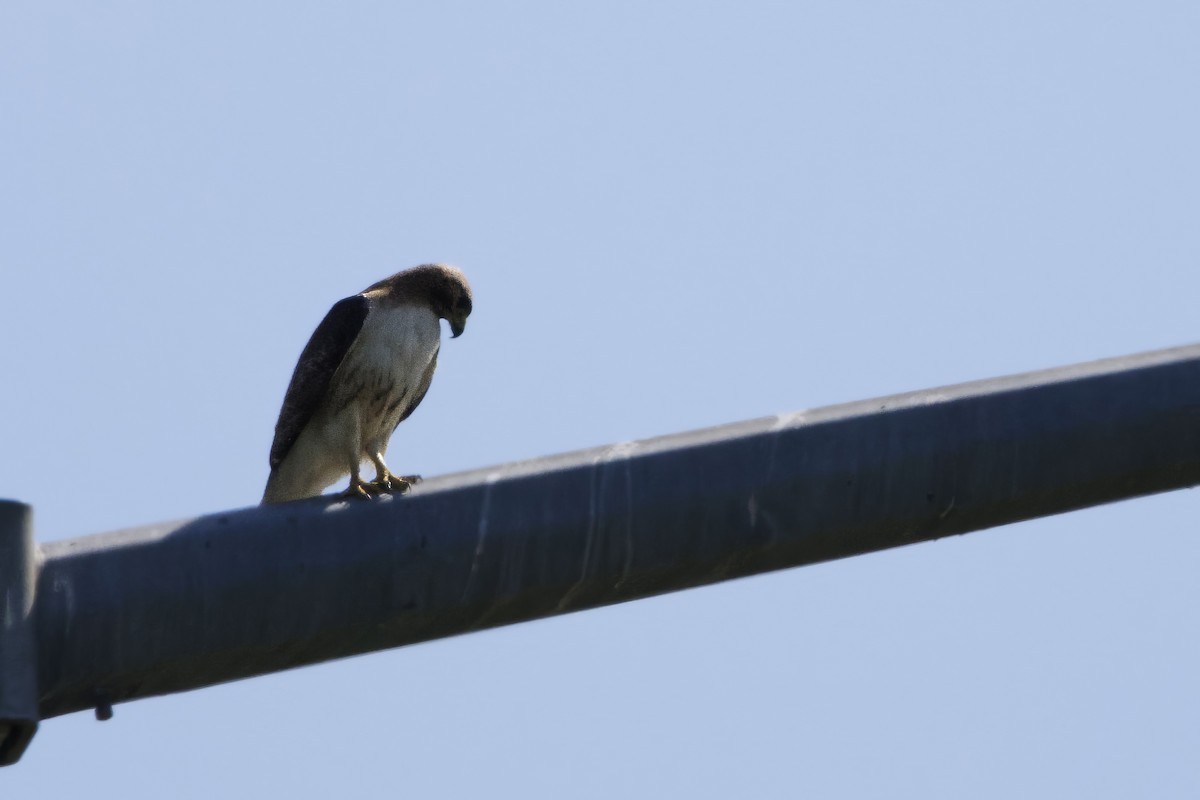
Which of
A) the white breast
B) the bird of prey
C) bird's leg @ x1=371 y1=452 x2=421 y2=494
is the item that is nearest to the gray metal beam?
bird's leg @ x1=371 y1=452 x2=421 y2=494

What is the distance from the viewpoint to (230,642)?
2949mm

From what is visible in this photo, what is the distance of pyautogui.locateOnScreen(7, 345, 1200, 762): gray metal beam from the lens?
2928 mm

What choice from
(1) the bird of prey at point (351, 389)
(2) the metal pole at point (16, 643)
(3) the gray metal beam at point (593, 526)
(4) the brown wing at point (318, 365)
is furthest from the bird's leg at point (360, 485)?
(2) the metal pole at point (16, 643)

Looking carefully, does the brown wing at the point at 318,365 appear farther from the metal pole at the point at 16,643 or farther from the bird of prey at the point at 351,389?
the metal pole at the point at 16,643

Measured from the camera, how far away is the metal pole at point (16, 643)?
111 inches

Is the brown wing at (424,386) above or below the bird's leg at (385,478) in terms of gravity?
above

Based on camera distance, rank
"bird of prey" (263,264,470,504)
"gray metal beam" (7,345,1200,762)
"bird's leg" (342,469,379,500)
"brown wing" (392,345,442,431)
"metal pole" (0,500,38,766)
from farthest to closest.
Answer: "brown wing" (392,345,442,431) → "bird of prey" (263,264,470,504) → "bird's leg" (342,469,379,500) → "gray metal beam" (7,345,1200,762) → "metal pole" (0,500,38,766)

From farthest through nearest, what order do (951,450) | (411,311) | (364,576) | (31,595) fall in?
(411,311), (951,450), (364,576), (31,595)

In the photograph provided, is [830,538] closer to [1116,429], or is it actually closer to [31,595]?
[1116,429]

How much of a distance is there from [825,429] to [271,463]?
4598 millimetres

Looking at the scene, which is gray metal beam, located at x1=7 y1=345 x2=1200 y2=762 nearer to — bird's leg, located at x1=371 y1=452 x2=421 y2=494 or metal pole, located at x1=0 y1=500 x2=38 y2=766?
metal pole, located at x1=0 y1=500 x2=38 y2=766

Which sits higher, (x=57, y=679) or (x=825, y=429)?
(x=825, y=429)

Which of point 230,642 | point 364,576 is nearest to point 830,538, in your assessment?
point 364,576

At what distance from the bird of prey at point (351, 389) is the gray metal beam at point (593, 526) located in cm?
396
